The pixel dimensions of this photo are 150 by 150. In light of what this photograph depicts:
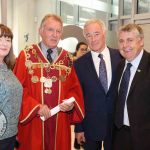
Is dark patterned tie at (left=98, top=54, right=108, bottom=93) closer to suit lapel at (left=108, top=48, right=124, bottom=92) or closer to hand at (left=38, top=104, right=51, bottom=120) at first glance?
suit lapel at (left=108, top=48, right=124, bottom=92)

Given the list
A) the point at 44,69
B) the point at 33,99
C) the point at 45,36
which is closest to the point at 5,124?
the point at 33,99

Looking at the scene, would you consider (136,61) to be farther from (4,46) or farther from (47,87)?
(4,46)

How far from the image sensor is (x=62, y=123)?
8.96 feet

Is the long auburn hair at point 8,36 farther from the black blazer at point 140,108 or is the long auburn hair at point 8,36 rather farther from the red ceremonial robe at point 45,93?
the black blazer at point 140,108

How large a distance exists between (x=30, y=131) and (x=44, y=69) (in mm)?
556

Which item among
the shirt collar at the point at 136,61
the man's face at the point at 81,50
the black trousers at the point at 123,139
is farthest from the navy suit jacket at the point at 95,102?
the man's face at the point at 81,50

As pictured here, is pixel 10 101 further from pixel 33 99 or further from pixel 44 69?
pixel 44 69

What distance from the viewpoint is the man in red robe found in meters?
2.64

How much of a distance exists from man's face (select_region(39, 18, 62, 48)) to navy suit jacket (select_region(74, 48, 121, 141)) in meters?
0.39

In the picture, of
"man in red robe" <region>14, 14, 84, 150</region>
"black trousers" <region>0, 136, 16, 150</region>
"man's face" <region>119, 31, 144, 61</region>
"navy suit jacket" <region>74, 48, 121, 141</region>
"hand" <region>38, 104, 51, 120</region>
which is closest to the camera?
"black trousers" <region>0, 136, 16, 150</region>

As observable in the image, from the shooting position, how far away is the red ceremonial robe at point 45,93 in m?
2.64

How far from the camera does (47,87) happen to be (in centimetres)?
265

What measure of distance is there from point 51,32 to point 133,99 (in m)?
0.91

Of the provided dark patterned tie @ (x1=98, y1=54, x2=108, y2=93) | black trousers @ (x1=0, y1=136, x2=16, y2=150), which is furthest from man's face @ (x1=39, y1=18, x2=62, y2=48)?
black trousers @ (x1=0, y1=136, x2=16, y2=150)
